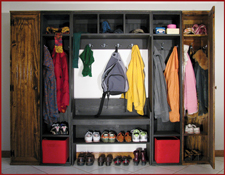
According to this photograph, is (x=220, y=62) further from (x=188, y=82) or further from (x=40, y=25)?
(x=40, y=25)

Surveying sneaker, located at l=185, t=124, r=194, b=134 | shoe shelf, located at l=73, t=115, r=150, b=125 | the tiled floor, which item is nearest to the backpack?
shoe shelf, located at l=73, t=115, r=150, b=125

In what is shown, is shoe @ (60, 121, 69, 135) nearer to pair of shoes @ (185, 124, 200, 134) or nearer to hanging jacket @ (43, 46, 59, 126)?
hanging jacket @ (43, 46, 59, 126)

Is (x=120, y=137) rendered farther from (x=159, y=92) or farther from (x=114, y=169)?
(x=159, y=92)

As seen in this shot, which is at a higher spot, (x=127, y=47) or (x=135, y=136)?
(x=127, y=47)

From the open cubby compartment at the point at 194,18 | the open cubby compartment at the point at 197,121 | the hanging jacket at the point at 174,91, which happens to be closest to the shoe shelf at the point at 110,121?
the hanging jacket at the point at 174,91

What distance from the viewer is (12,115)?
111 inches

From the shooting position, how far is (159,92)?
112 inches

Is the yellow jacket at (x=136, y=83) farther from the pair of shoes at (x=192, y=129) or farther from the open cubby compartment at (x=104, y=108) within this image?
the pair of shoes at (x=192, y=129)

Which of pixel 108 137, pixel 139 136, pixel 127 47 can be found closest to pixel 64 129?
pixel 108 137

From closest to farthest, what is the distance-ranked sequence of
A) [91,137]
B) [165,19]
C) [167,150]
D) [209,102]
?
1. [209,102]
2. [167,150]
3. [91,137]
4. [165,19]

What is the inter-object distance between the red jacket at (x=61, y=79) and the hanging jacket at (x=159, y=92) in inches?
51.1

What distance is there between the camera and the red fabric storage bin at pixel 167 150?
2.78 m

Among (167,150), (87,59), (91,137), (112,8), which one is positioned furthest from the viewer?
(112,8)

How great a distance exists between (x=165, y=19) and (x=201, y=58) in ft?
2.75
